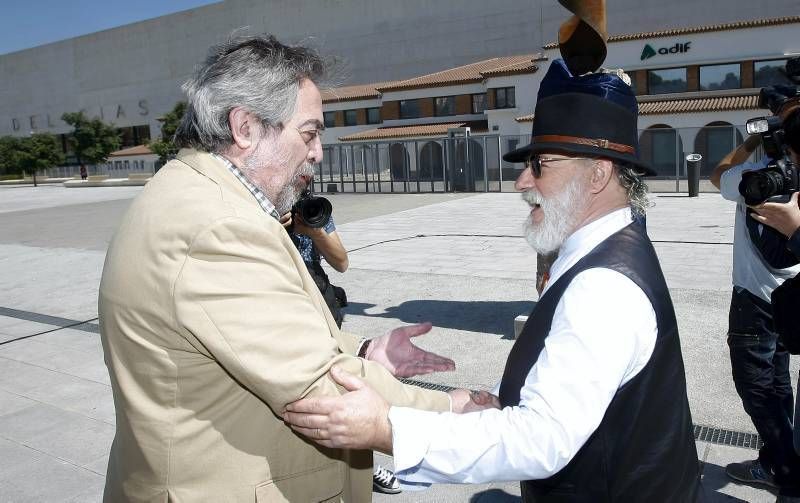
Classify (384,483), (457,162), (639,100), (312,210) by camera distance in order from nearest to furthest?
1. (384,483)
2. (312,210)
3. (457,162)
4. (639,100)

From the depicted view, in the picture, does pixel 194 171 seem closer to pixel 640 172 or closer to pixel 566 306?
pixel 566 306

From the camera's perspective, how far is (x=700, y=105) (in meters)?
31.6

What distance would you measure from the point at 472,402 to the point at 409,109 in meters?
43.9

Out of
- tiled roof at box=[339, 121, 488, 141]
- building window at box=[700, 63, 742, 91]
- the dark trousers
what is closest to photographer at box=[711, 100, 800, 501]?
the dark trousers

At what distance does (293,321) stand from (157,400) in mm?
408

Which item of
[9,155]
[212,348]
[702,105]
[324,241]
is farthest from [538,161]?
[9,155]

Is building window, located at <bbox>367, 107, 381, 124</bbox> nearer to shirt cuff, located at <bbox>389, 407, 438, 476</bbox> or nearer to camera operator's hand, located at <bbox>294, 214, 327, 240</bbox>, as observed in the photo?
camera operator's hand, located at <bbox>294, 214, 327, 240</bbox>

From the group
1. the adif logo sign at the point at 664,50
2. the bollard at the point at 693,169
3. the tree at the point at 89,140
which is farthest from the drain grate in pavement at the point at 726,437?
the tree at the point at 89,140

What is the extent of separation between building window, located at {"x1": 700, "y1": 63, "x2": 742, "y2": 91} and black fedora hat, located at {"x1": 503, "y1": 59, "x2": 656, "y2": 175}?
35.5 m

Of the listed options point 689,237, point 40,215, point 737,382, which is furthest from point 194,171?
point 40,215

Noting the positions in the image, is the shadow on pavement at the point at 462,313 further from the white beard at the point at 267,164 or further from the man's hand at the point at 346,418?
the man's hand at the point at 346,418

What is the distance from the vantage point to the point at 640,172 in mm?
1842

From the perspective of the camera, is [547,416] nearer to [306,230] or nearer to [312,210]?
[312,210]

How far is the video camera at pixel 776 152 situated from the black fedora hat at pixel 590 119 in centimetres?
86
